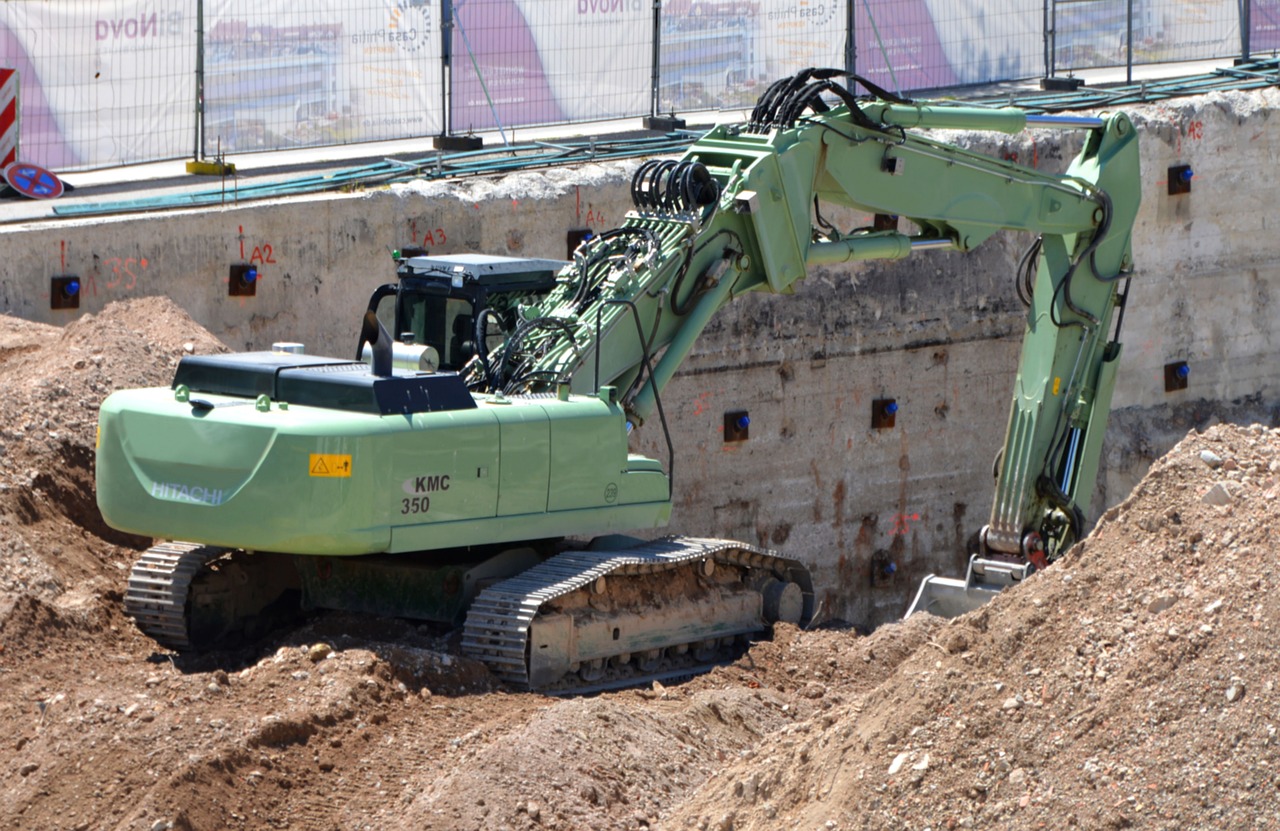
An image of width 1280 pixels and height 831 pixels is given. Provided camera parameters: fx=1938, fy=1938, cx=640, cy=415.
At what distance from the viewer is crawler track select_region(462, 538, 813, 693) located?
390 inches

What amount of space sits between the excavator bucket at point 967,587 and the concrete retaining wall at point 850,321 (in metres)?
4.51

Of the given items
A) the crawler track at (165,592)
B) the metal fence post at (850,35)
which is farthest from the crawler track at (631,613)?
the metal fence post at (850,35)

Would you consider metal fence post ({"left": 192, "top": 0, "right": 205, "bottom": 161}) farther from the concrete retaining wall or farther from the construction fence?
the concrete retaining wall

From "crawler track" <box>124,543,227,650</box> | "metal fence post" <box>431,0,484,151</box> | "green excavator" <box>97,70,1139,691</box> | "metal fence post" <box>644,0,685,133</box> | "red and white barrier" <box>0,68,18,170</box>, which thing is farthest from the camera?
"metal fence post" <box>644,0,685,133</box>

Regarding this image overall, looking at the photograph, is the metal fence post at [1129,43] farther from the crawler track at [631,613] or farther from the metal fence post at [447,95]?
the crawler track at [631,613]

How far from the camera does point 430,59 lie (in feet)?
59.3

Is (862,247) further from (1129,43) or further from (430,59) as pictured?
(1129,43)

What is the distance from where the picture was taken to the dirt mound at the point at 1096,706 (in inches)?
255

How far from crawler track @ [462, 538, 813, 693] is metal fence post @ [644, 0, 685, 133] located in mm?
8581

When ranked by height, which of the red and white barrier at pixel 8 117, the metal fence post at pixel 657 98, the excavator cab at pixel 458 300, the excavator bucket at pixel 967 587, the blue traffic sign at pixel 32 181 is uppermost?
the metal fence post at pixel 657 98

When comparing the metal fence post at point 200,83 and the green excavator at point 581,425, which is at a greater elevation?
the metal fence post at point 200,83

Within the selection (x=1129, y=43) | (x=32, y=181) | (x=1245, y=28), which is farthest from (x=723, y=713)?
(x=1245, y=28)

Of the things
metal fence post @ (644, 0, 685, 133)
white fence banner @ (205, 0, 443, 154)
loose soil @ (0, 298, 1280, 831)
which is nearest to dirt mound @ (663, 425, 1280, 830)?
loose soil @ (0, 298, 1280, 831)

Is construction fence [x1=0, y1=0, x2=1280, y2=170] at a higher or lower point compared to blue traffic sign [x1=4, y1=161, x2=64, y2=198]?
higher
